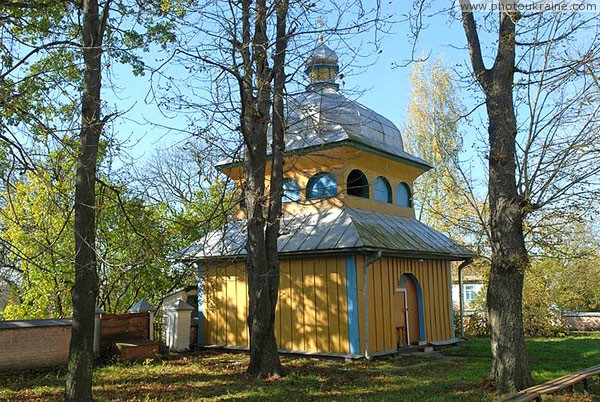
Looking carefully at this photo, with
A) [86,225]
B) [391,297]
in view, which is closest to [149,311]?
[391,297]

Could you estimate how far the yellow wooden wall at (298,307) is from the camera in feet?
44.3

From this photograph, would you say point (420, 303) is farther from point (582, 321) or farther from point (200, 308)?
point (582, 321)

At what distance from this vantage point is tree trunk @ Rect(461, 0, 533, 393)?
8.53 meters

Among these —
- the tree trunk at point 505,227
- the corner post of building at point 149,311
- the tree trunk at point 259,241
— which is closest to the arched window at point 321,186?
the tree trunk at point 259,241

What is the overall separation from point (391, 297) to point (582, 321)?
48.6ft

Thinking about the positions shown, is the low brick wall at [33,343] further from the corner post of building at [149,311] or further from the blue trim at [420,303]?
the blue trim at [420,303]

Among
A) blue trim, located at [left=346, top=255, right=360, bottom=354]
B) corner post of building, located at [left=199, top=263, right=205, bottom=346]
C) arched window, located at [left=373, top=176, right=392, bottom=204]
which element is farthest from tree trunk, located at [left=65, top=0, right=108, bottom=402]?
arched window, located at [left=373, top=176, right=392, bottom=204]

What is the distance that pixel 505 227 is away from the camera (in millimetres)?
8734

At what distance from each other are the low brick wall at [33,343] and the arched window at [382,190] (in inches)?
362

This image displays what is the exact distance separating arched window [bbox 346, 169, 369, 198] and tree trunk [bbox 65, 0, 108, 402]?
8.59 m

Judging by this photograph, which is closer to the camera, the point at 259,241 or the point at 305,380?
the point at 305,380

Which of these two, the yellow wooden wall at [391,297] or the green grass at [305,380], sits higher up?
the yellow wooden wall at [391,297]

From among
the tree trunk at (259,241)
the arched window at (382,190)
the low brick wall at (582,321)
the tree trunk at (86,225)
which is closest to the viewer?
the tree trunk at (86,225)

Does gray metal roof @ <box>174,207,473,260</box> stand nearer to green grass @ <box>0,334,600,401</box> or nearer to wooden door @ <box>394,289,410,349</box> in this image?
wooden door @ <box>394,289,410,349</box>
